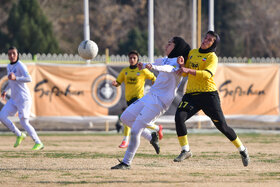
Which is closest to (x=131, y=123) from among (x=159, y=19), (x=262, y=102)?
(x=262, y=102)

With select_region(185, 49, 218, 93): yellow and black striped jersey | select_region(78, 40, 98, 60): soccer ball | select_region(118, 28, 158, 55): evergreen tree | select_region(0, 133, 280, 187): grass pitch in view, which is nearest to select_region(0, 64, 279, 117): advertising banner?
select_region(0, 133, 280, 187): grass pitch

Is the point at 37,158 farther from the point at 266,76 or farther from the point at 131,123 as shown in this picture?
the point at 266,76

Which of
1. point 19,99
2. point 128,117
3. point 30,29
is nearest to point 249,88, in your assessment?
point 19,99

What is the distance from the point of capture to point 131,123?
9797 millimetres

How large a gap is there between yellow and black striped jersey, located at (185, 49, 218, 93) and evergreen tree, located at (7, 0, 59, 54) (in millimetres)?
29833

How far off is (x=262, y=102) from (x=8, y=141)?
919 cm

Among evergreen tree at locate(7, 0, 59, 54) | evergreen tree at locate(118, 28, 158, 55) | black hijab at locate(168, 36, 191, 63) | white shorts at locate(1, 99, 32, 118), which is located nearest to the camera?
black hijab at locate(168, 36, 191, 63)

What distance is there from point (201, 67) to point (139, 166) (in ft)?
6.24

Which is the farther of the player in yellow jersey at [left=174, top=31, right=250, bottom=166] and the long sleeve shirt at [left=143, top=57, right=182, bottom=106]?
the player in yellow jersey at [left=174, top=31, right=250, bottom=166]

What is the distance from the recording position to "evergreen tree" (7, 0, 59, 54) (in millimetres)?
39469

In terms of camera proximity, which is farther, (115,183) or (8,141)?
(8,141)

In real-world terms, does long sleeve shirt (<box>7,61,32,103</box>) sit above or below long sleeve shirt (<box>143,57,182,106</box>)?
below

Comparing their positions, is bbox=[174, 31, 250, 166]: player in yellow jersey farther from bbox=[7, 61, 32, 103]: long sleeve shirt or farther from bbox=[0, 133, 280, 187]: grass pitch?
bbox=[7, 61, 32, 103]: long sleeve shirt

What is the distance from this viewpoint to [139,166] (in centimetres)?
1004
